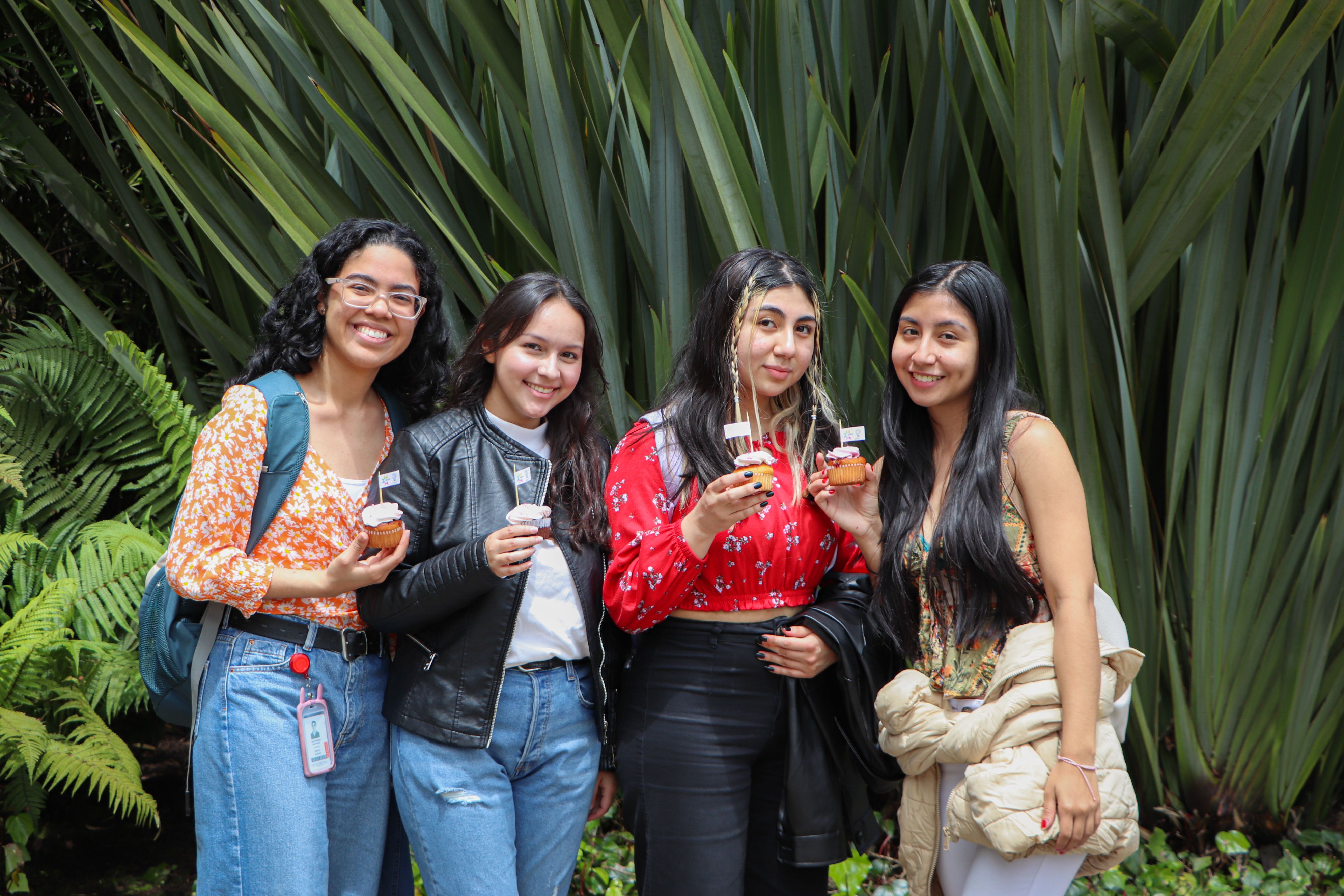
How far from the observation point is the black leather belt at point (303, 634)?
167cm

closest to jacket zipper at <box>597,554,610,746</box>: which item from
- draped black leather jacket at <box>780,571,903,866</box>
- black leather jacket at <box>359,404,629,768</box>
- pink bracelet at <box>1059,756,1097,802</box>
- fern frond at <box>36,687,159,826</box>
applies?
black leather jacket at <box>359,404,629,768</box>

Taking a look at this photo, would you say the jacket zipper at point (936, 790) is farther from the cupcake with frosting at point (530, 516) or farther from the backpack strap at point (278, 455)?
the backpack strap at point (278, 455)

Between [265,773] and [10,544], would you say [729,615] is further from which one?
[10,544]

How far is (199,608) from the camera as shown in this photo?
1705 millimetres

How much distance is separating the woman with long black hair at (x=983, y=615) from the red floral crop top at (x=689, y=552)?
0.08 m

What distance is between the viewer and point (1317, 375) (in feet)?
8.30

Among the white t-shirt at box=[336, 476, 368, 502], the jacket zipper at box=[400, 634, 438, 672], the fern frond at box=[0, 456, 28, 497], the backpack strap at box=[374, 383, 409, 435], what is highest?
the backpack strap at box=[374, 383, 409, 435]

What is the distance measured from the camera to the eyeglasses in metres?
1.81

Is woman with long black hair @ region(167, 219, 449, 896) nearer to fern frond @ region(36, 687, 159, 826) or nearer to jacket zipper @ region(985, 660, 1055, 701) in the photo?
jacket zipper @ region(985, 660, 1055, 701)

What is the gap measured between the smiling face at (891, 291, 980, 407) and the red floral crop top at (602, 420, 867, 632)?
1.00ft

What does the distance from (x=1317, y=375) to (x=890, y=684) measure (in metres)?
1.66

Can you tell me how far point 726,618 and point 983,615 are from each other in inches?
18.3

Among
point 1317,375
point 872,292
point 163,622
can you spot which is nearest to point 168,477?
point 163,622

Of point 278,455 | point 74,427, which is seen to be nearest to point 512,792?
point 278,455
